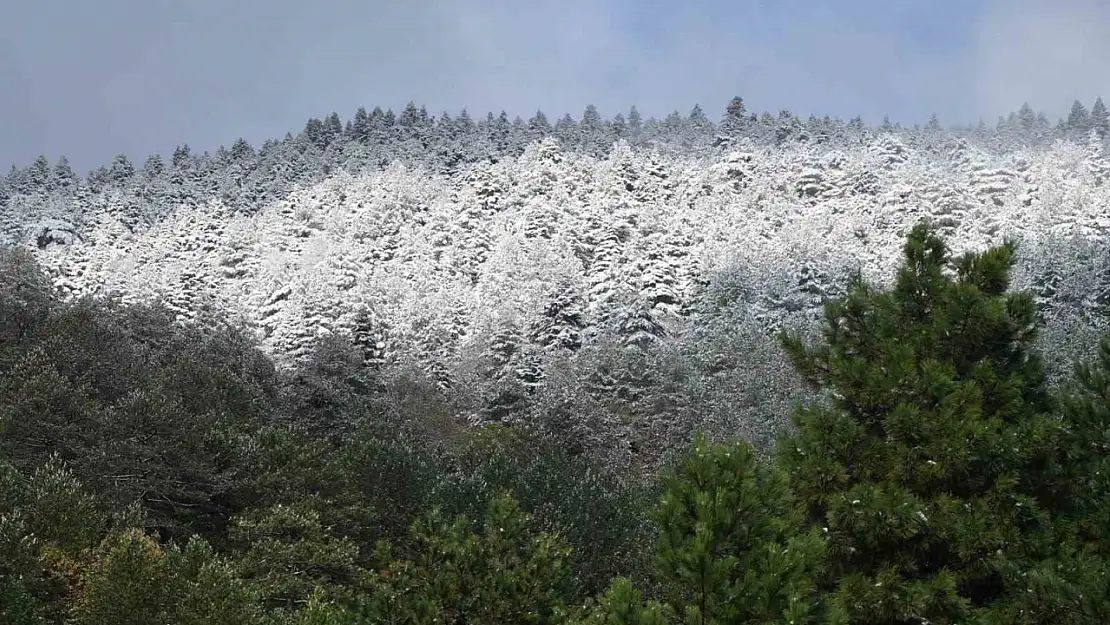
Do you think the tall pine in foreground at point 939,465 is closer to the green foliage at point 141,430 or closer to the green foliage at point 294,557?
the green foliage at point 294,557

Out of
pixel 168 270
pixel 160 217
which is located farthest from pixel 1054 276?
pixel 160 217

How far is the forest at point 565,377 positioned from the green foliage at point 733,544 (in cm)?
4

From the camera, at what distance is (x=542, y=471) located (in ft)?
92.2

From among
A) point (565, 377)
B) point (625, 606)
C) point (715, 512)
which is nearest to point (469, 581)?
point (625, 606)

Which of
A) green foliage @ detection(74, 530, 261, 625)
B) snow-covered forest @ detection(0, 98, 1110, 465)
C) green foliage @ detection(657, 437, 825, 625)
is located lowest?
green foliage @ detection(74, 530, 261, 625)

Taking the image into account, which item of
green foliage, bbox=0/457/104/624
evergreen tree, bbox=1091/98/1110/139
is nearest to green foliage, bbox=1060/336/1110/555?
green foliage, bbox=0/457/104/624

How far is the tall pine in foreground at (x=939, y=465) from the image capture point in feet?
33.0

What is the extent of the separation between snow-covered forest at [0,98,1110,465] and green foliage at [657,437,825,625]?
2475 centimetres

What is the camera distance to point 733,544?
984cm

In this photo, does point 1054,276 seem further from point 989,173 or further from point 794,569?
point 794,569

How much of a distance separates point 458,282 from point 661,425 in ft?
104

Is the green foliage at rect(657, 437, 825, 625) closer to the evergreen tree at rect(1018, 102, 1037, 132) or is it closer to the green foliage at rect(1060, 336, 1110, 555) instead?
the green foliage at rect(1060, 336, 1110, 555)

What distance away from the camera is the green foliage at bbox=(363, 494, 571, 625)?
1359 centimetres

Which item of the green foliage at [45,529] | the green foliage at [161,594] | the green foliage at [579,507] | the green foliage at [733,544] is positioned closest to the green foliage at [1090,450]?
the green foliage at [733,544]
